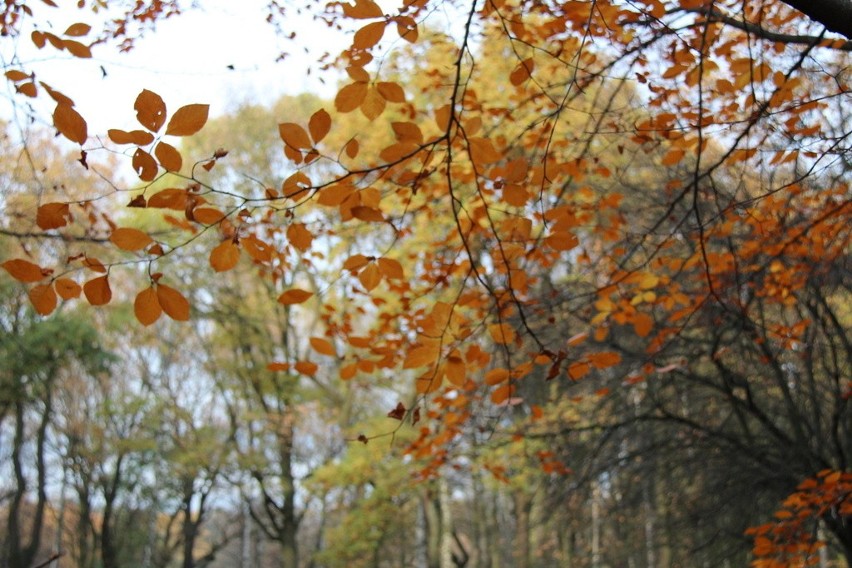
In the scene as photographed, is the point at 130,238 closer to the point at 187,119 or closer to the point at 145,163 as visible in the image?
the point at 145,163

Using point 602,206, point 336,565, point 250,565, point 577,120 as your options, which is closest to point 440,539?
point 336,565

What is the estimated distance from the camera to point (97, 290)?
1454 mm

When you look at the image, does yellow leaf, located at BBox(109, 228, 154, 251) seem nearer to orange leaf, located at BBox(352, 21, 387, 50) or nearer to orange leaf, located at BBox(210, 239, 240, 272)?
orange leaf, located at BBox(210, 239, 240, 272)

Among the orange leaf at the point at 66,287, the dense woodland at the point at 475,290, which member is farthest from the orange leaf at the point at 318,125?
the orange leaf at the point at 66,287

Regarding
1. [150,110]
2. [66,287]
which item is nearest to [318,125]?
[150,110]

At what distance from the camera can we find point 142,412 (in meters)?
13.1

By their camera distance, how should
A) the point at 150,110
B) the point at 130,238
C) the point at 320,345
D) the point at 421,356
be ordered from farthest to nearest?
the point at 320,345, the point at 421,356, the point at 130,238, the point at 150,110

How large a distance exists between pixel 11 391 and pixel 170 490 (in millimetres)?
5121

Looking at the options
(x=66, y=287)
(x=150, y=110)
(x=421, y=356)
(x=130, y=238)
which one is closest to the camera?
(x=150, y=110)

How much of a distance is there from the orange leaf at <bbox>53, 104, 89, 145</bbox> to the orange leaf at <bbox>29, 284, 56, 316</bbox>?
34 centimetres

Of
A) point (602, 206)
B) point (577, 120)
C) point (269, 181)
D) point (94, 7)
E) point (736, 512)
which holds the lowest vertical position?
point (736, 512)

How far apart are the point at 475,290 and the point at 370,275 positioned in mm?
1886

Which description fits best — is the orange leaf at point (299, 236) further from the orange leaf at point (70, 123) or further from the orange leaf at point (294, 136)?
the orange leaf at point (70, 123)

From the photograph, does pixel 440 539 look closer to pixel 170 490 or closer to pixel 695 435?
pixel 695 435
